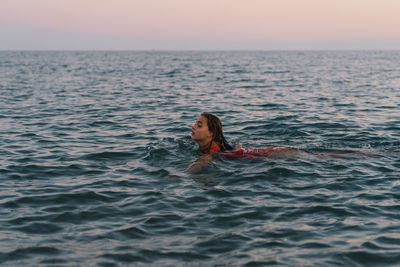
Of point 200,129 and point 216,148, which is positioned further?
point 216,148

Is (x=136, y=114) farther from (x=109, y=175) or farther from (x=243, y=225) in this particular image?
(x=243, y=225)

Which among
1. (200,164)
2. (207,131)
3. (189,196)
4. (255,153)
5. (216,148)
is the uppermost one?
(207,131)

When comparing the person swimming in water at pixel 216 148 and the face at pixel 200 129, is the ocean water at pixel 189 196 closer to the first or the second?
the person swimming in water at pixel 216 148

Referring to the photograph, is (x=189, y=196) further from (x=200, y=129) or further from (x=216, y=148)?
(x=216, y=148)

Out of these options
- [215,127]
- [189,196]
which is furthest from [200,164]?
[189,196]

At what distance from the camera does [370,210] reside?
24.7 ft

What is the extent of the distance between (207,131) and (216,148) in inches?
22.9

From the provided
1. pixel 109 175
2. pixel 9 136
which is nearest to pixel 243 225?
pixel 109 175

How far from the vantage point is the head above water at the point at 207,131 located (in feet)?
34.4

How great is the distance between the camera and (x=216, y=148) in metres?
10.9

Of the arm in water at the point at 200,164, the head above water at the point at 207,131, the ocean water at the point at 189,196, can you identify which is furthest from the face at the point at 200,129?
the ocean water at the point at 189,196

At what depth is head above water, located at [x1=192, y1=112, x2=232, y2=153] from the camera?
34.4ft

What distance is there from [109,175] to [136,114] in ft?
30.7

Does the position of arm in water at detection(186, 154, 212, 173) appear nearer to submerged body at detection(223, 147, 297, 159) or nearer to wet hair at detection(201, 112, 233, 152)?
wet hair at detection(201, 112, 233, 152)
